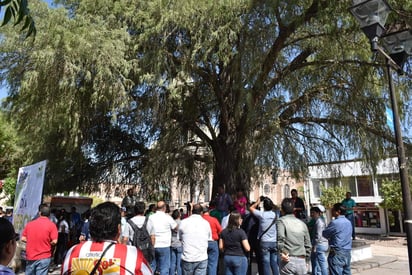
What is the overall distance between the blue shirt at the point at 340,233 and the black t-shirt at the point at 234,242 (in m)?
1.76

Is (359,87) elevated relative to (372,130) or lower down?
elevated

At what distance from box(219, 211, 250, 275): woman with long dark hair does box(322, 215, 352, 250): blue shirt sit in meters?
1.74

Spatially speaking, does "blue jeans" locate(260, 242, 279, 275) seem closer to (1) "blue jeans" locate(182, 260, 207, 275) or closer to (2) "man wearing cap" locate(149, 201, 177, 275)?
(1) "blue jeans" locate(182, 260, 207, 275)

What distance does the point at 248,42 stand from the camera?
9.12 meters

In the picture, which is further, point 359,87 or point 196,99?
point 196,99

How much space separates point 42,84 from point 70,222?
7809mm

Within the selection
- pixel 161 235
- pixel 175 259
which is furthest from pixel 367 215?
pixel 161 235

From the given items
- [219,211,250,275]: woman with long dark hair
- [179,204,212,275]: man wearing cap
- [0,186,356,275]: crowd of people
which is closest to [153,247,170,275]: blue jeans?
[0,186,356,275]: crowd of people

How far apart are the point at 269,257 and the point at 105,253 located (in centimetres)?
514

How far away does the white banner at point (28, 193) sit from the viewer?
7625 mm

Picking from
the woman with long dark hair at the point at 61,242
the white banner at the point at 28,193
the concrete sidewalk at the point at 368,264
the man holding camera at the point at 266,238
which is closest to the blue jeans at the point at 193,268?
the man holding camera at the point at 266,238

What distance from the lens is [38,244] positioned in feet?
21.3

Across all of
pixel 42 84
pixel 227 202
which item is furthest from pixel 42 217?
pixel 227 202

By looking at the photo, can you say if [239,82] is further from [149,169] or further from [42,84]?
[42,84]
